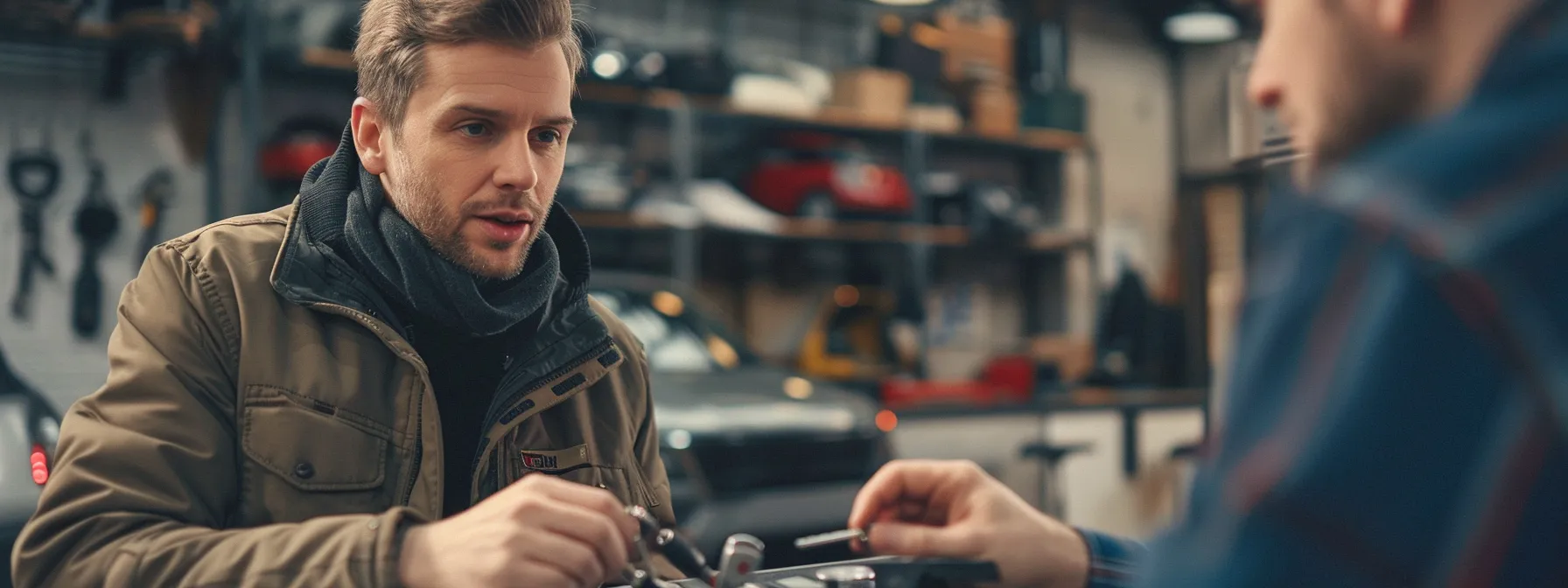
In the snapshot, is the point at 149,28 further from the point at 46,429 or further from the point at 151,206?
the point at 46,429

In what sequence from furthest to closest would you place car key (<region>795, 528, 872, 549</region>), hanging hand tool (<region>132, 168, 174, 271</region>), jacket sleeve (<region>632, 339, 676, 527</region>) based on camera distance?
hanging hand tool (<region>132, 168, 174, 271</region>)
jacket sleeve (<region>632, 339, 676, 527</region>)
car key (<region>795, 528, 872, 549</region>)

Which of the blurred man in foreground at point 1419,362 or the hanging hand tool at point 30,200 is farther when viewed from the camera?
the hanging hand tool at point 30,200

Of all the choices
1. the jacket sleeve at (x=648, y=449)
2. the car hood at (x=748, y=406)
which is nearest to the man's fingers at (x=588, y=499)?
the jacket sleeve at (x=648, y=449)

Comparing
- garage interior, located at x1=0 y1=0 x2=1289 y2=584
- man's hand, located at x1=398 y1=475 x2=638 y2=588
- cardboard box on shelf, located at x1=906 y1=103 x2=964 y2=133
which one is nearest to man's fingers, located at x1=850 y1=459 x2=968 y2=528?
man's hand, located at x1=398 y1=475 x2=638 y2=588

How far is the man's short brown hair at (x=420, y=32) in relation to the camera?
4.59 feet

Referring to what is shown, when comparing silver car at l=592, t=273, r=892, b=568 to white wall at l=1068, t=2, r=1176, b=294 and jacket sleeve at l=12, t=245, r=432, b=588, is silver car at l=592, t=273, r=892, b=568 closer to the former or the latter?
→ jacket sleeve at l=12, t=245, r=432, b=588

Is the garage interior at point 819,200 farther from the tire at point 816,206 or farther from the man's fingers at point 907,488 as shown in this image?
the man's fingers at point 907,488

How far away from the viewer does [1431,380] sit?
0.40 meters

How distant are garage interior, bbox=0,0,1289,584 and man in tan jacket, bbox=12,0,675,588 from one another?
5.40 ft

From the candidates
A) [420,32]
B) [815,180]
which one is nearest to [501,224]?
[420,32]

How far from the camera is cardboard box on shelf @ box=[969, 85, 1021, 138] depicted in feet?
24.4

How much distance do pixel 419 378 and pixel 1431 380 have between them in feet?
3.74

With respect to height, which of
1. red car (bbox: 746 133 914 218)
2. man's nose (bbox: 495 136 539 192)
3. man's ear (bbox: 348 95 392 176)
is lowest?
man's nose (bbox: 495 136 539 192)

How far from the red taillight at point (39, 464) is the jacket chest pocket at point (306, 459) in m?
1.03
